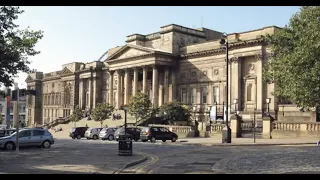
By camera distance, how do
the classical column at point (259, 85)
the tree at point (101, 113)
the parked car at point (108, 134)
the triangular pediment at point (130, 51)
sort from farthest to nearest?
the triangular pediment at point (130, 51) → the tree at point (101, 113) → the classical column at point (259, 85) → the parked car at point (108, 134)

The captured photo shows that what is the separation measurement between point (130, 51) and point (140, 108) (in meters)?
19.5

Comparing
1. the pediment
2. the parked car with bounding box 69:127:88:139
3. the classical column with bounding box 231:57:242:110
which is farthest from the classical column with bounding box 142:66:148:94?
the parked car with bounding box 69:127:88:139

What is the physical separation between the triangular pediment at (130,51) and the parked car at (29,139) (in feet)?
151

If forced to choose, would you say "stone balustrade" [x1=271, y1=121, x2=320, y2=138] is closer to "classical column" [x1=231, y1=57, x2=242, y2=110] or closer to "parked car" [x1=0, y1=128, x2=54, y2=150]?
"parked car" [x1=0, y1=128, x2=54, y2=150]

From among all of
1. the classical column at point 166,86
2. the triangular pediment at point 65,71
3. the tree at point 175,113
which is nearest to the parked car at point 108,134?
the tree at point 175,113

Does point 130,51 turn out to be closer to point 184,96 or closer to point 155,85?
point 155,85

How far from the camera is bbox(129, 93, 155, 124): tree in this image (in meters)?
63.8

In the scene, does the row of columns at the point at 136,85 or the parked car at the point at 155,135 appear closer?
the parked car at the point at 155,135

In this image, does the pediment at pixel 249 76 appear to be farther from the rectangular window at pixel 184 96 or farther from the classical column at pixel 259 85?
the rectangular window at pixel 184 96

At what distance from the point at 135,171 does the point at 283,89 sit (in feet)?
65.8

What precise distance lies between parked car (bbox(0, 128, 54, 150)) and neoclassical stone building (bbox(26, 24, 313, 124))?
35475 mm

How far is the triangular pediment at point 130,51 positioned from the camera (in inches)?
2979

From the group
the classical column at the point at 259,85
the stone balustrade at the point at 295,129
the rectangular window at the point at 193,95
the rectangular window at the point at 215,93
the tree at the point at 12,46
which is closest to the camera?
the tree at the point at 12,46
